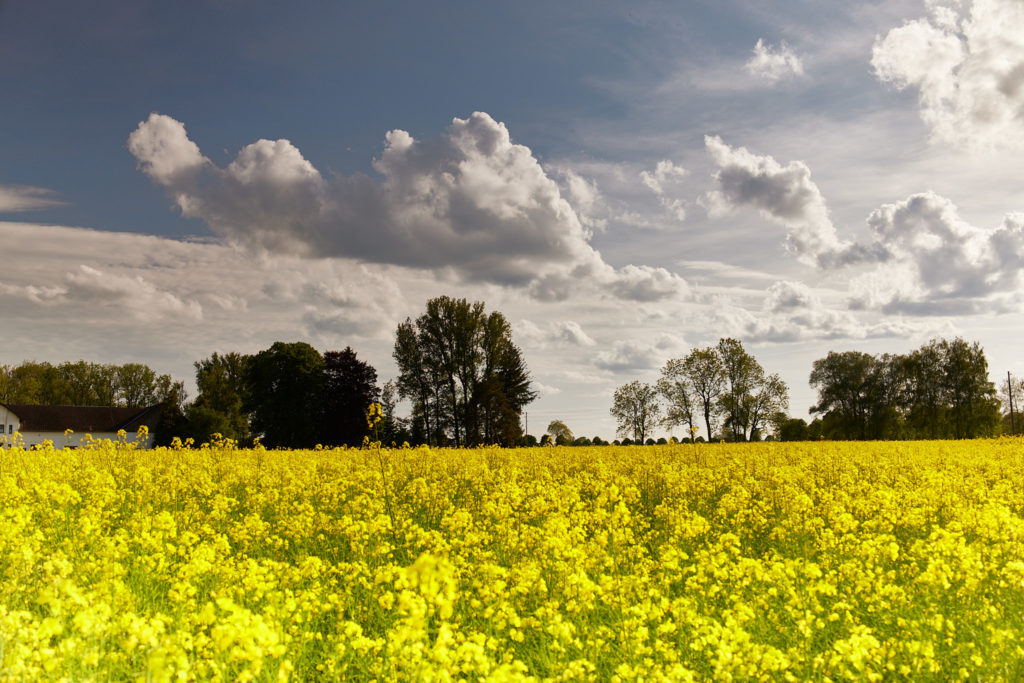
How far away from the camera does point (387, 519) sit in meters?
7.84

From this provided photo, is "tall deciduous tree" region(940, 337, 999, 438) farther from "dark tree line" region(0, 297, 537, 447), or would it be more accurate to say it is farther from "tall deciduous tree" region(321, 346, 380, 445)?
"tall deciduous tree" region(321, 346, 380, 445)

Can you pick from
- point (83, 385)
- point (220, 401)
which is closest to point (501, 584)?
Answer: point (220, 401)

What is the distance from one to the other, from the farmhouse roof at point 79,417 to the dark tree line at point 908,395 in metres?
70.4

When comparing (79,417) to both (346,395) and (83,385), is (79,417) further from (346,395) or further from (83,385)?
(346,395)

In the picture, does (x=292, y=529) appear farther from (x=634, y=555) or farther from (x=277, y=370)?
(x=277, y=370)

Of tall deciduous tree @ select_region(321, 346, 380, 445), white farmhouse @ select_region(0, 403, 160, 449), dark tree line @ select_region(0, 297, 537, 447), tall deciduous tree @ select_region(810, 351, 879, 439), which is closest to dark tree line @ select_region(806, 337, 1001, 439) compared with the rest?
tall deciduous tree @ select_region(810, 351, 879, 439)

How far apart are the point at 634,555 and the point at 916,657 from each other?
2.98 meters

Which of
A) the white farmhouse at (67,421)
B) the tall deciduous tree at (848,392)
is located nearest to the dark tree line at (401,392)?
the white farmhouse at (67,421)

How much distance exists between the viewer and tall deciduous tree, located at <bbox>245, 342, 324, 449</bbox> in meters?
53.9

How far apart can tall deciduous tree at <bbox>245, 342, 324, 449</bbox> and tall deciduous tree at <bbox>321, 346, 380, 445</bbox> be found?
2.94m

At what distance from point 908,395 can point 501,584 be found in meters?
75.5

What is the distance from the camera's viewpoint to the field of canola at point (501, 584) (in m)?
4.40

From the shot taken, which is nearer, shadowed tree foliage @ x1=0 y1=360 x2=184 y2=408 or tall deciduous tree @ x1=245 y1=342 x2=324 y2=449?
tall deciduous tree @ x1=245 y1=342 x2=324 y2=449

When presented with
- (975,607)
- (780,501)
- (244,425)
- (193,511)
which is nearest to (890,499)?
(780,501)
